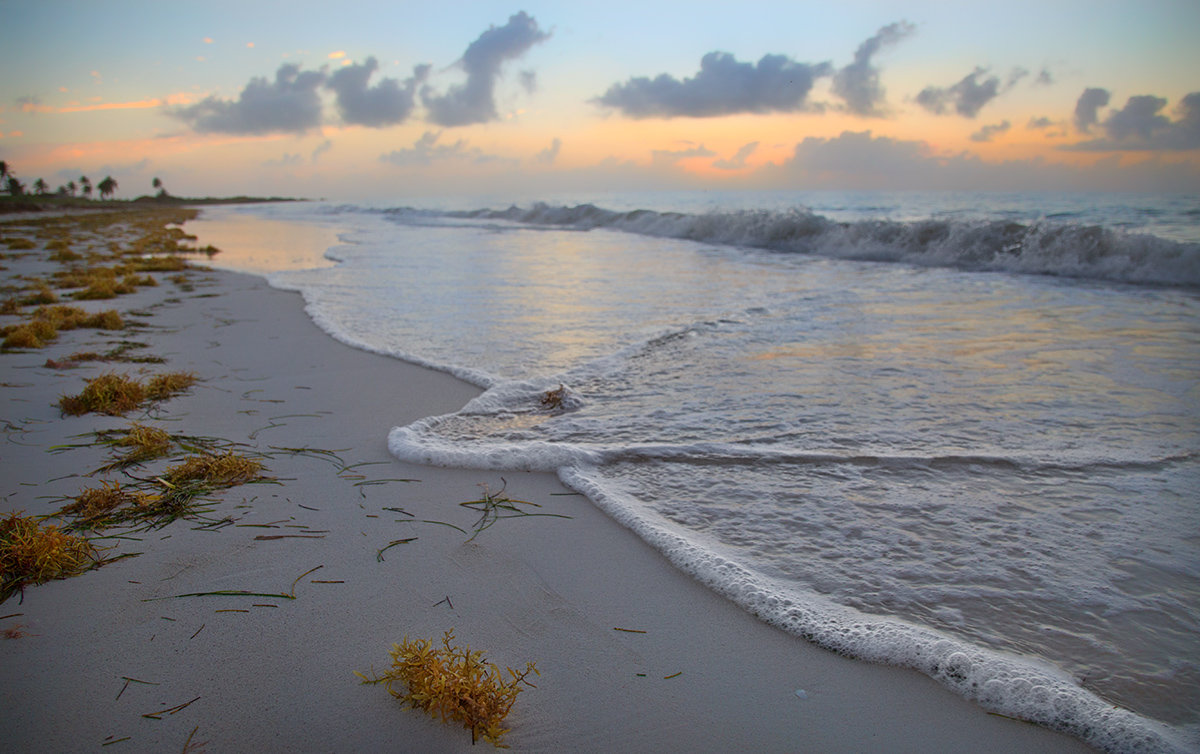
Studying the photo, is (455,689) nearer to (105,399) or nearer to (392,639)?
(392,639)

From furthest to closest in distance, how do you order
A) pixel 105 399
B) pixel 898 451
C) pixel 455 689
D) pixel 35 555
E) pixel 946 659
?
pixel 105 399
pixel 898 451
pixel 35 555
pixel 946 659
pixel 455 689

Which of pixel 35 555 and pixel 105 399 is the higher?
pixel 105 399

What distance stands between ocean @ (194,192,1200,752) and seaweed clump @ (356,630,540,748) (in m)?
0.97

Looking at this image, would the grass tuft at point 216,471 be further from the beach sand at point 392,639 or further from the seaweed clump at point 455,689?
the seaweed clump at point 455,689

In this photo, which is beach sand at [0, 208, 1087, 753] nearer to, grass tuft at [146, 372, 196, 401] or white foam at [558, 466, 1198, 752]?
white foam at [558, 466, 1198, 752]

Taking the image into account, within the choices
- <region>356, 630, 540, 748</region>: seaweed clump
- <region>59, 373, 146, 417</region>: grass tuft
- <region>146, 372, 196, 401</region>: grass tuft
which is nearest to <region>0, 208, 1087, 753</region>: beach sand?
<region>356, 630, 540, 748</region>: seaweed clump

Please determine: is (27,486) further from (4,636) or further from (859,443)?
(859,443)

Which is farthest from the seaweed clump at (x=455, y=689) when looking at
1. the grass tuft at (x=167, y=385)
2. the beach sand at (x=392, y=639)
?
the grass tuft at (x=167, y=385)

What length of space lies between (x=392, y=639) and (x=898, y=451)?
277cm

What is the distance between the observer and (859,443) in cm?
349

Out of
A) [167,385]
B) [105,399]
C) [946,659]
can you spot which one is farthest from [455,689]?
[167,385]

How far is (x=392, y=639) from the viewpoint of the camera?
75.8 inches

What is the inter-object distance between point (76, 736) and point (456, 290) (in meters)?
8.25

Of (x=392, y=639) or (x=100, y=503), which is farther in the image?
(x=100, y=503)
